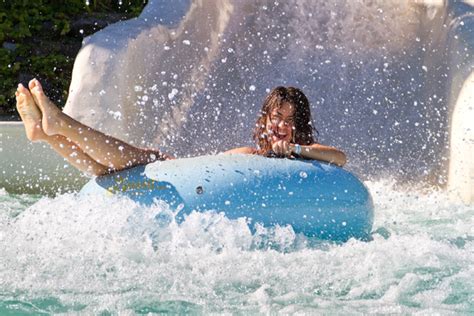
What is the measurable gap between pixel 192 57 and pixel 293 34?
0.63m

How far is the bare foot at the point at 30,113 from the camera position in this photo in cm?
346

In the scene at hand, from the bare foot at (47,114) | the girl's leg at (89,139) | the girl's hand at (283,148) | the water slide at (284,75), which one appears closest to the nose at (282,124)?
the girl's hand at (283,148)

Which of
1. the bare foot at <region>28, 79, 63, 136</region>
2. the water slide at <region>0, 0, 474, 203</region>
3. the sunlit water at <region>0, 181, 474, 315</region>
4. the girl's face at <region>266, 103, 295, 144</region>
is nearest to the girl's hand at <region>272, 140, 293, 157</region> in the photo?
the girl's face at <region>266, 103, 295, 144</region>

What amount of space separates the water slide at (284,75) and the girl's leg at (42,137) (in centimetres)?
130

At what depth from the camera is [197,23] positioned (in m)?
5.52

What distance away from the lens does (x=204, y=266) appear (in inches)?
120

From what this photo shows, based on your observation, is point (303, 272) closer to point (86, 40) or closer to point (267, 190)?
point (267, 190)

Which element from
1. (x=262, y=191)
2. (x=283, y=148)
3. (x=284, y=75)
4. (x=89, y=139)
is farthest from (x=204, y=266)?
(x=284, y=75)

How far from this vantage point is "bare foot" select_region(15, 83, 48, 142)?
11.3 ft

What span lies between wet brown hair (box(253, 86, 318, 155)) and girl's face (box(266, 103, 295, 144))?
1 centimetres

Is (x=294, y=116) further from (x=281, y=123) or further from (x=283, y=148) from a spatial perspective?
(x=283, y=148)

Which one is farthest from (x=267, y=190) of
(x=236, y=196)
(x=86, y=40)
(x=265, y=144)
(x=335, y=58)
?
(x=335, y=58)

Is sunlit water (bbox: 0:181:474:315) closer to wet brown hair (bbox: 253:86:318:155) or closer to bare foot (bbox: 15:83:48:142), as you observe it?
bare foot (bbox: 15:83:48:142)

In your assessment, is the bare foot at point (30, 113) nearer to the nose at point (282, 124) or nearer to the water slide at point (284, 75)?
the nose at point (282, 124)
